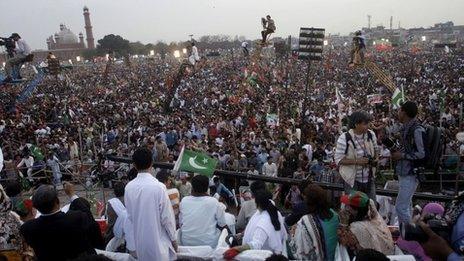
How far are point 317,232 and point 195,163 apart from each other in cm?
239

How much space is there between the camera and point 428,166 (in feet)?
13.6

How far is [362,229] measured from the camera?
310 cm

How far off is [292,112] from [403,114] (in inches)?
571

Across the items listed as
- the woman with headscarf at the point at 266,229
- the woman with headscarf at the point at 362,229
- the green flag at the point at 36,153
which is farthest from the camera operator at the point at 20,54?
the woman with headscarf at the point at 362,229

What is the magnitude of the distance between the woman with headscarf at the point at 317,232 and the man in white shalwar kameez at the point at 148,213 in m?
1.02

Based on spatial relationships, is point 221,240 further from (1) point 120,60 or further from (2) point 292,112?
(1) point 120,60

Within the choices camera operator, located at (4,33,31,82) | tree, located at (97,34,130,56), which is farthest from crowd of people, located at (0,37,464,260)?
tree, located at (97,34,130,56)

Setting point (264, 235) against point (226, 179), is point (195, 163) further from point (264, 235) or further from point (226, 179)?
point (226, 179)

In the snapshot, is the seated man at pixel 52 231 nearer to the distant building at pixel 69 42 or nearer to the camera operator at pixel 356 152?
the camera operator at pixel 356 152

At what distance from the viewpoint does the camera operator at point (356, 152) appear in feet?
14.1

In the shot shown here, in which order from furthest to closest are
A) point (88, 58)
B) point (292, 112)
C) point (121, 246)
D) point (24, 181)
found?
point (88, 58) → point (292, 112) → point (24, 181) → point (121, 246)

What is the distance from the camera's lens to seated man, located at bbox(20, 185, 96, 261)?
299cm

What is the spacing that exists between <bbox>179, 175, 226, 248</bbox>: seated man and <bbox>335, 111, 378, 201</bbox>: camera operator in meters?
1.35

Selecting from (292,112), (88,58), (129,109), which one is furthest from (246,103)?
(88,58)
